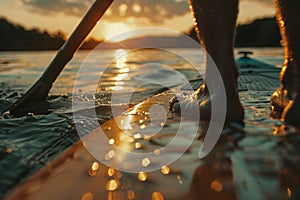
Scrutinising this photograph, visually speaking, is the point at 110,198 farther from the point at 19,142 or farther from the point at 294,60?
the point at 294,60

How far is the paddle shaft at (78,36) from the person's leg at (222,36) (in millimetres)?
887

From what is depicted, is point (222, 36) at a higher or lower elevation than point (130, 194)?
higher

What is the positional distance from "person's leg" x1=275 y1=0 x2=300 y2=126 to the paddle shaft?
1.26 metres

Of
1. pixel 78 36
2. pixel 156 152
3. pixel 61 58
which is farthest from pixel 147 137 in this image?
pixel 61 58

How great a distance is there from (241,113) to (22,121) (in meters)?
1.40

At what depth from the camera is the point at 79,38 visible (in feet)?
8.16

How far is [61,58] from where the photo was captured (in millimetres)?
2594

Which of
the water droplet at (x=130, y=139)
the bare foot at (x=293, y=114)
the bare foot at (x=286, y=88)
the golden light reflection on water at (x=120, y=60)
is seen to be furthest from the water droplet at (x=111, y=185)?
the golden light reflection on water at (x=120, y=60)

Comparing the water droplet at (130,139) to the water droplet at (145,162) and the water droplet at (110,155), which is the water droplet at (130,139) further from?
the water droplet at (145,162)

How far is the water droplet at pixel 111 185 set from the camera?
99cm

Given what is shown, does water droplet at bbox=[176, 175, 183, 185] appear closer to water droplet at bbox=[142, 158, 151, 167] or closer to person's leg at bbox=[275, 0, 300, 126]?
water droplet at bbox=[142, 158, 151, 167]

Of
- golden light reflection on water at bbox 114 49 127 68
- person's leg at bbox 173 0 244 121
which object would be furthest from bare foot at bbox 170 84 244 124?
golden light reflection on water at bbox 114 49 127 68

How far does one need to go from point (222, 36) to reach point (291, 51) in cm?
44

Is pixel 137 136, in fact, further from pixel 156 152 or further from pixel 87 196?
pixel 87 196
